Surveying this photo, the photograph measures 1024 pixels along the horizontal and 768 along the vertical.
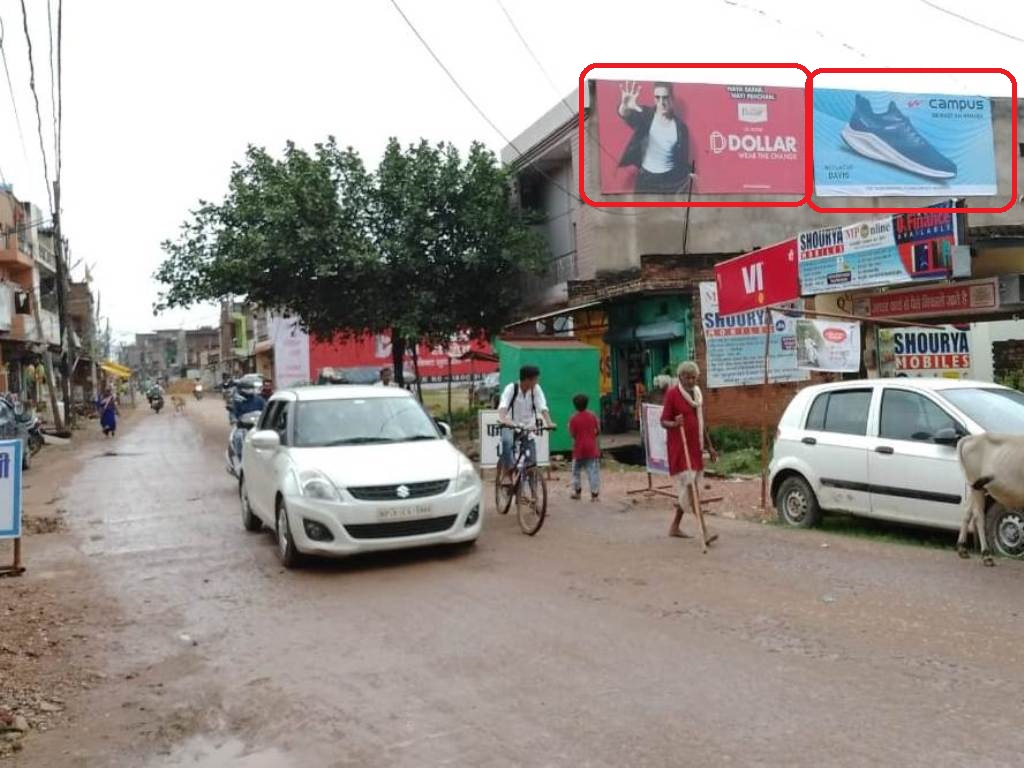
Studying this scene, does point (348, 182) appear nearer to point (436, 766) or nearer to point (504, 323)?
point (504, 323)

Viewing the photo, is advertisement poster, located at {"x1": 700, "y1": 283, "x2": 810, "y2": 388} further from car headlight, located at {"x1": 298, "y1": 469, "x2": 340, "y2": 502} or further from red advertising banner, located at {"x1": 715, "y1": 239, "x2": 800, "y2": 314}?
car headlight, located at {"x1": 298, "y1": 469, "x2": 340, "y2": 502}

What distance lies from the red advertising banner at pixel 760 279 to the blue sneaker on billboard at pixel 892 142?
13.7 metres

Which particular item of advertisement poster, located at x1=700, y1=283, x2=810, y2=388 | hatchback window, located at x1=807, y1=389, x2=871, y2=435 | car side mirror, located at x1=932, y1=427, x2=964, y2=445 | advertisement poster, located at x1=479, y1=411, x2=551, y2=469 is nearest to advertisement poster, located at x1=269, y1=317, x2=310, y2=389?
advertisement poster, located at x1=700, y1=283, x2=810, y2=388

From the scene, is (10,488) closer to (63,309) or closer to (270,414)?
(270,414)

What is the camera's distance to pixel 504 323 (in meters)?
25.0

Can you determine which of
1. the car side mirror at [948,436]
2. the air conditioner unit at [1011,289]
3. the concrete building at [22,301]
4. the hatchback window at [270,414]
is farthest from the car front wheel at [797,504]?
the concrete building at [22,301]

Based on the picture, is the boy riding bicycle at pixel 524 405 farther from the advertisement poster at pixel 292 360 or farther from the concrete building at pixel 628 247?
the advertisement poster at pixel 292 360

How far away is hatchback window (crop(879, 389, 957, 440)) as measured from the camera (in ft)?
27.1

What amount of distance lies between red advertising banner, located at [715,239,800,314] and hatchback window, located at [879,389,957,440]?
2.59m

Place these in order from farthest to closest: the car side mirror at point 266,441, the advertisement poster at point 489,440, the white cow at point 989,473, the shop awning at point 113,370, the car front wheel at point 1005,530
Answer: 1. the shop awning at point 113,370
2. the advertisement poster at point 489,440
3. the car side mirror at point 266,441
4. the car front wheel at point 1005,530
5. the white cow at point 989,473

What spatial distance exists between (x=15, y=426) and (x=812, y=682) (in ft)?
61.3

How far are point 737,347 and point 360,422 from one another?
10402mm

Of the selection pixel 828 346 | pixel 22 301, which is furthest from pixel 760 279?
pixel 22 301

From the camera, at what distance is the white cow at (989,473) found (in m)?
6.92
